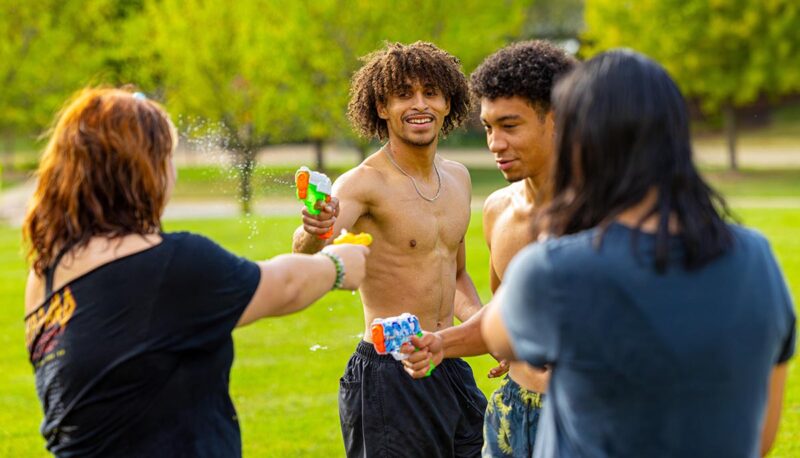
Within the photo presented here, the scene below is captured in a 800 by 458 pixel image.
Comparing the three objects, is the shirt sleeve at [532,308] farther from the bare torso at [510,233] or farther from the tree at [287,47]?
the tree at [287,47]

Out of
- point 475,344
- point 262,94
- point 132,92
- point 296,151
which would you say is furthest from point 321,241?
point 296,151

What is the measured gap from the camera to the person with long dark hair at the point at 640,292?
2658 millimetres

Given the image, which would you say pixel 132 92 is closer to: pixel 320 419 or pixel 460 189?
pixel 460 189

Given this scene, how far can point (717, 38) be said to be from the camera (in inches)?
1468

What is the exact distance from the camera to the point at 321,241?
517cm

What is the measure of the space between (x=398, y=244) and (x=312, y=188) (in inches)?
A: 34.5

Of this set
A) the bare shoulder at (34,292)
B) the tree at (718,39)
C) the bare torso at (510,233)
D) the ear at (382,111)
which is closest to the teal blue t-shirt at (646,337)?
the bare shoulder at (34,292)

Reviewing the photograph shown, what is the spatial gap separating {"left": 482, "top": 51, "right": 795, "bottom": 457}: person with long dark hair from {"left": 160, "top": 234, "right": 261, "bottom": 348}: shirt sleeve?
89 centimetres

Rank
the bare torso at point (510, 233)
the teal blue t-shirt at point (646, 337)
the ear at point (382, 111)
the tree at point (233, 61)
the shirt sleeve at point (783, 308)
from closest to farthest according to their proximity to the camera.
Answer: the teal blue t-shirt at point (646, 337) < the shirt sleeve at point (783, 308) < the bare torso at point (510, 233) < the ear at point (382, 111) < the tree at point (233, 61)

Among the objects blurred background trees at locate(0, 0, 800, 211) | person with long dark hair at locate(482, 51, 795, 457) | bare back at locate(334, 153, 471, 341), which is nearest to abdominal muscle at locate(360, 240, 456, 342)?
bare back at locate(334, 153, 471, 341)

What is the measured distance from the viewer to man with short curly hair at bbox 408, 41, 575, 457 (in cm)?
479

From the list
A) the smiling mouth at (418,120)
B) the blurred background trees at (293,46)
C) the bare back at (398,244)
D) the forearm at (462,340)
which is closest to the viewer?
the forearm at (462,340)

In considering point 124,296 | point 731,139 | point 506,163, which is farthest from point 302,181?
point 731,139

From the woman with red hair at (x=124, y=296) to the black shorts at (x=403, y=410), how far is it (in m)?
1.99
